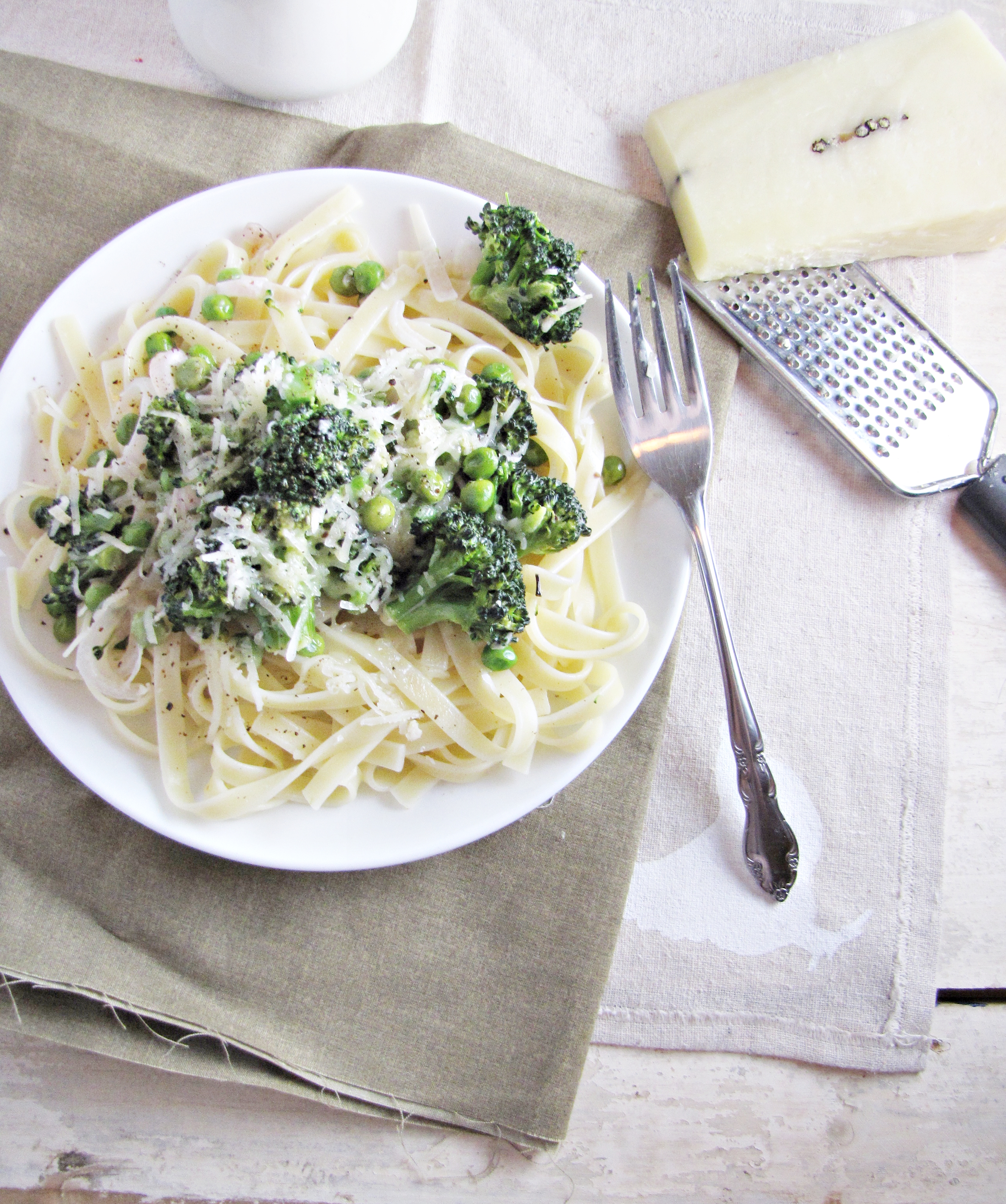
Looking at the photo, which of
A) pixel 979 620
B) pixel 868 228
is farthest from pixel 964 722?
pixel 868 228

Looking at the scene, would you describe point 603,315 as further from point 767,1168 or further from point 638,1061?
point 767,1168

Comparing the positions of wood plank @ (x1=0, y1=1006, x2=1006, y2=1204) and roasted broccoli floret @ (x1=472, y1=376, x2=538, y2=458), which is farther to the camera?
wood plank @ (x1=0, y1=1006, x2=1006, y2=1204)

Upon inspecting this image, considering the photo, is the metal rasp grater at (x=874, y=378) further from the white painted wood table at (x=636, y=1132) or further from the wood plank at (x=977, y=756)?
the white painted wood table at (x=636, y=1132)

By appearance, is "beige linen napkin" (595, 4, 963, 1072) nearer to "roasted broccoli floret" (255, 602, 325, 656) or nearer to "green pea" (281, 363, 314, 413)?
"roasted broccoli floret" (255, 602, 325, 656)

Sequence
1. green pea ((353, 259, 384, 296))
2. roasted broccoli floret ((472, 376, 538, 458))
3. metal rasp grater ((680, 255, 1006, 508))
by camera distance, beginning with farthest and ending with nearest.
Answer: metal rasp grater ((680, 255, 1006, 508))
green pea ((353, 259, 384, 296))
roasted broccoli floret ((472, 376, 538, 458))

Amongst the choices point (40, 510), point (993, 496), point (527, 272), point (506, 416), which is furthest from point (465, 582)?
point (993, 496)

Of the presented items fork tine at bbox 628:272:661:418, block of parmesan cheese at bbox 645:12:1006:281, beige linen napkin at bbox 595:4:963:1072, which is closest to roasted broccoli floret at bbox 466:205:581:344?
fork tine at bbox 628:272:661:418

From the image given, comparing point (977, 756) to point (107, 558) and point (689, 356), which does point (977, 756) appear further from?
point (107, 558)
